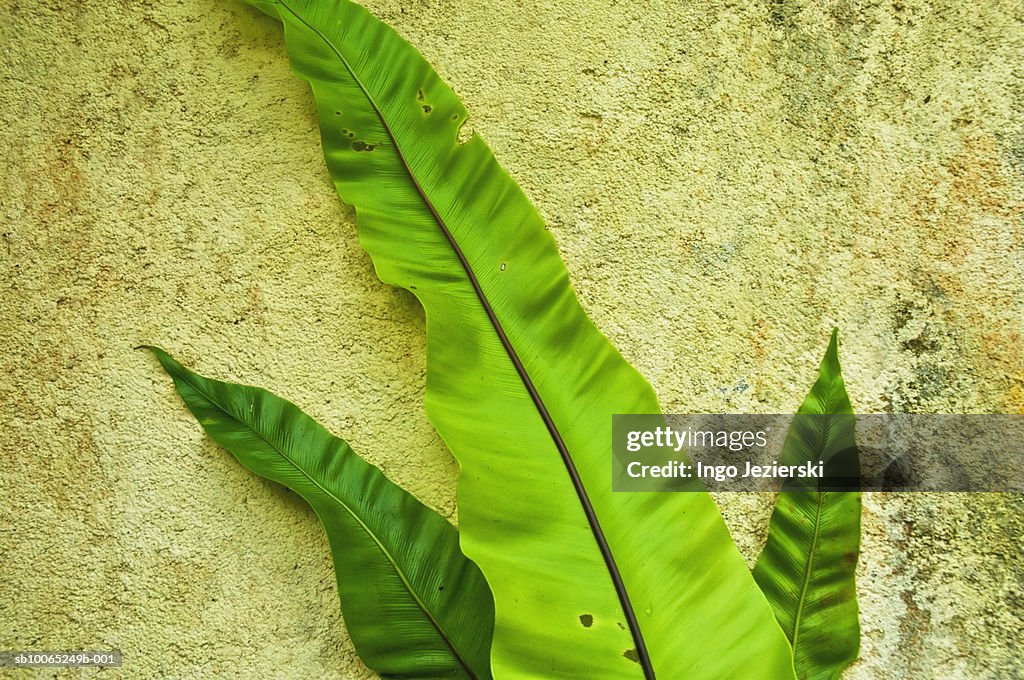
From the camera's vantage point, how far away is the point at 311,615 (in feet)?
1.94

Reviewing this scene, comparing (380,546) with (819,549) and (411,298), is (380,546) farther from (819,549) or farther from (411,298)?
(819,549)

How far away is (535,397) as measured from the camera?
50cm

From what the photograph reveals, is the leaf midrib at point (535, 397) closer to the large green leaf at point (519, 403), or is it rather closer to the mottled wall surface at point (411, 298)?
the large green leaf at point (519, 403)

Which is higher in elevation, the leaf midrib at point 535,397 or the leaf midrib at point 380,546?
the leaf midrib at point 535,397

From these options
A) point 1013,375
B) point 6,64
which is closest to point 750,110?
point 1013,375

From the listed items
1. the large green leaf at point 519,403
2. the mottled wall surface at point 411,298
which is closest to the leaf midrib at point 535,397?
the large green leaf at point 519,403

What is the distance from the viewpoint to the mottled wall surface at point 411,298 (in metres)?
0.59

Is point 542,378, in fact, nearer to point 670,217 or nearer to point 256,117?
point 670,217

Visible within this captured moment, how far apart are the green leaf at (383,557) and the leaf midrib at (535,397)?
0.39ft

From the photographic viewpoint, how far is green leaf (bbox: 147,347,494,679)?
0.53m

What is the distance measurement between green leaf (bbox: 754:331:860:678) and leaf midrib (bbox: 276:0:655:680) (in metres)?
0.15

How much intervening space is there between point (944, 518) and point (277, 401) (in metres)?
0.57

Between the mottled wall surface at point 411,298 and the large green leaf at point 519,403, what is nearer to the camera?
the large green leaf at point 519,403

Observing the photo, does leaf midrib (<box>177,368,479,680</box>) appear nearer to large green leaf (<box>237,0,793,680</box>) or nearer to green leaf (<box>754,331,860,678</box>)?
large green leaf (<box>237,0,793,680</box>)
